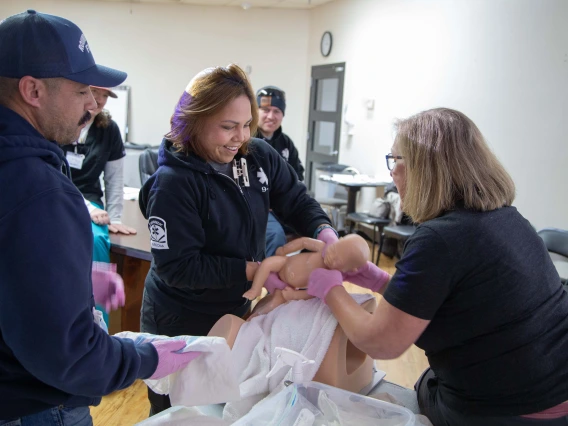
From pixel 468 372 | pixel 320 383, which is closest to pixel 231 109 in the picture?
pixel 320 383

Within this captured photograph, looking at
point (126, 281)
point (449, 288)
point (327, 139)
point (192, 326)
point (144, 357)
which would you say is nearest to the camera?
point (144, 357)

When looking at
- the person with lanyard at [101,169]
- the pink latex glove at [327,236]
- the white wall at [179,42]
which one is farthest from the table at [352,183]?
the pink latex glove at [327,236]

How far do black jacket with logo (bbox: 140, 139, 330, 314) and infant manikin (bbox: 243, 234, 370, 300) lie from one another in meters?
0.06

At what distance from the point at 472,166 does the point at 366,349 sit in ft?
1.73

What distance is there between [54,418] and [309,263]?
82 centimetres

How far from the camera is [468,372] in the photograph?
1153mm

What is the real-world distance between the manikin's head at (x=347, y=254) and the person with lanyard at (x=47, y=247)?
0.66 meters

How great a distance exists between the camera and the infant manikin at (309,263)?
1.48 meters

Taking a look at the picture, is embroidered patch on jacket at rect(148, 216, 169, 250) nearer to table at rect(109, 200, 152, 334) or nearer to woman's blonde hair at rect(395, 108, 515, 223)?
woman's blonde hair at rect(395, 108, 515, 223)

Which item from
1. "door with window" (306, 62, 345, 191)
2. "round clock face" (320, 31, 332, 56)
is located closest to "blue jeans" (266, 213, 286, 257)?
"door with window" (306, 62, 345, 191)

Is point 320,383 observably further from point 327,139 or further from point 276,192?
point 327,139

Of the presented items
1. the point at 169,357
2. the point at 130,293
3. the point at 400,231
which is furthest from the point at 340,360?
the point at 400,231

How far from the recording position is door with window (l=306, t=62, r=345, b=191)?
266 inches

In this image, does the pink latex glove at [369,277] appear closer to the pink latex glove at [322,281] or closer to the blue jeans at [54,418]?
the pink latex glove at [322,281]
